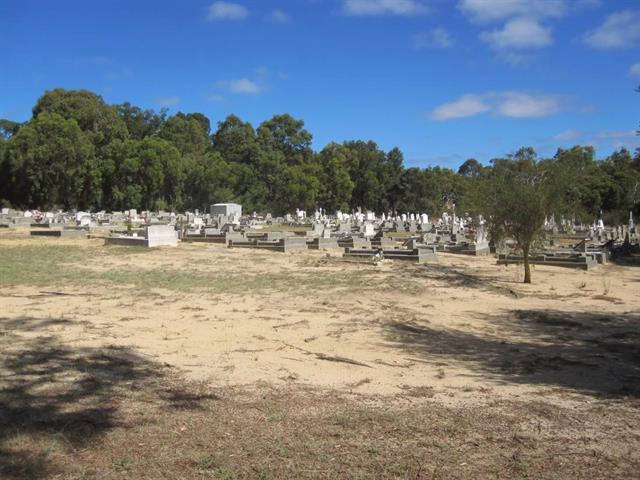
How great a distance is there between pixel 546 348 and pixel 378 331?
2384 mm

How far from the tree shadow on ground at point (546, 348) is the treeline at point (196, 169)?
3585 centimetres

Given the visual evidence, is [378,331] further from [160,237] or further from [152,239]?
[160,237]

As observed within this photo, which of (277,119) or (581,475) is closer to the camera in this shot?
(581,475)

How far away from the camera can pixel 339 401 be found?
5.44m

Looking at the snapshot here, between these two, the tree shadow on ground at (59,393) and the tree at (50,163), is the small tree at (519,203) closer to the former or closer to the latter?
the tree shadow on ground at (59,393)

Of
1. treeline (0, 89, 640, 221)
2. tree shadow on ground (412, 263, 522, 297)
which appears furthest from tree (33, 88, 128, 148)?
tree shadow on ground (412, 263, 522, 297)

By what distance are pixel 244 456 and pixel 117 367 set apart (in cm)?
271

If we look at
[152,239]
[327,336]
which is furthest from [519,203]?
[152,239]

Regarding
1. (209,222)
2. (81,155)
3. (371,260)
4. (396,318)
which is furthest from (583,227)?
(81,155)

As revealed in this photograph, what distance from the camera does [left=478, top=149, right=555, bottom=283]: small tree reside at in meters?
16.0

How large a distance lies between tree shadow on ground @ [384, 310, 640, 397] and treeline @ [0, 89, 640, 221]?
35.8 m

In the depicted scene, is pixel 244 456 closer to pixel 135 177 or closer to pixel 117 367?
pixel 117 367

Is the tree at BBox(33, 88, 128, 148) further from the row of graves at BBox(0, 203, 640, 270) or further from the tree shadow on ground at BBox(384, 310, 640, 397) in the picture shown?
the tree shadow on ground at BBox(384, 310, 640, 397)

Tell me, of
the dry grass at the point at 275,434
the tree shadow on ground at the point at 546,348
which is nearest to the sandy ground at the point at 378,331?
the tree shadow on ground at the point at 546,348
